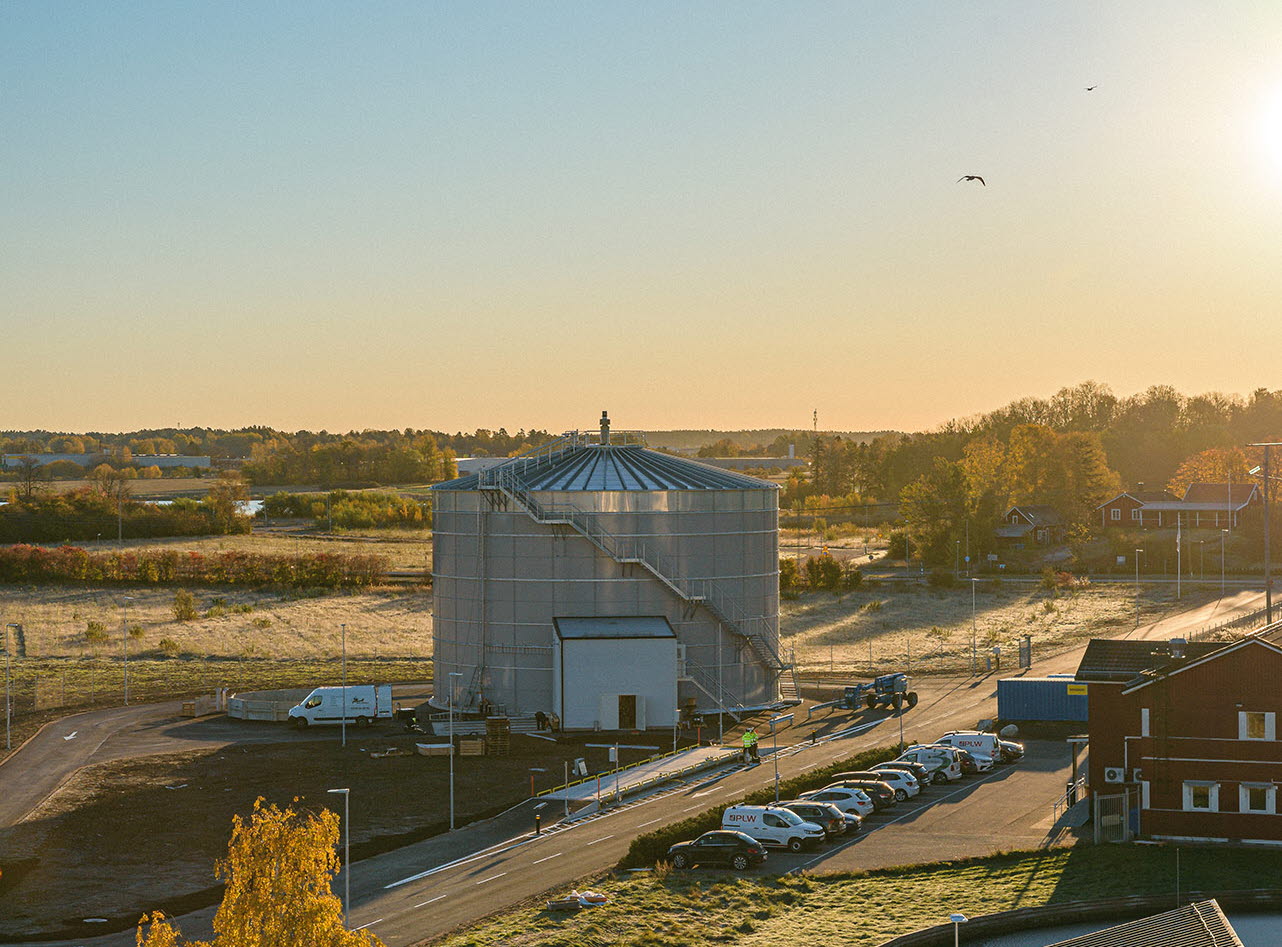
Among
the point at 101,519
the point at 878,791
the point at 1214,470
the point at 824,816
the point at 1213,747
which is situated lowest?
the point at 878,791

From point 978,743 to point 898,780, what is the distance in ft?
26.0

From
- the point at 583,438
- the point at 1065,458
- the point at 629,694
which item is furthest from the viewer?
the point at 1065,458

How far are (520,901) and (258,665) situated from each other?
59386mm

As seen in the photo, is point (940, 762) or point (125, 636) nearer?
point (940, 762)

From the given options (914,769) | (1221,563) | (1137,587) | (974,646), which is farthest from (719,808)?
(1221,563)

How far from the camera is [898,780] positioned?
54344 millimetres

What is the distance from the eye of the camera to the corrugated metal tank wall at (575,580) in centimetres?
7044

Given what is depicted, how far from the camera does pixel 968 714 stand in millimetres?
73188

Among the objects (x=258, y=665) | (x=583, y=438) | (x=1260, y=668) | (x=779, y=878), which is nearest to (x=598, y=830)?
(x=779, y=878)

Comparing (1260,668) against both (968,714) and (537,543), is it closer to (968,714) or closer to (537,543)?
(968,714)

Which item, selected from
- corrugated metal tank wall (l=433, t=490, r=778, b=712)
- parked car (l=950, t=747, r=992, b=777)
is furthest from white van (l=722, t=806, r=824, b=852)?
corrugated metal tank wall (l=433, t=490, r=778, b=712)

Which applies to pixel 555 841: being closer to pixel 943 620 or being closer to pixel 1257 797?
pixel 1257 797

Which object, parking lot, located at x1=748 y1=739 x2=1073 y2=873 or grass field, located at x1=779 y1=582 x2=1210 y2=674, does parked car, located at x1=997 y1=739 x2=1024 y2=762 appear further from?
grass field, located at x1=779 y1=582 x2=1210 y2=674

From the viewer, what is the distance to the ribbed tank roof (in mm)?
72375
